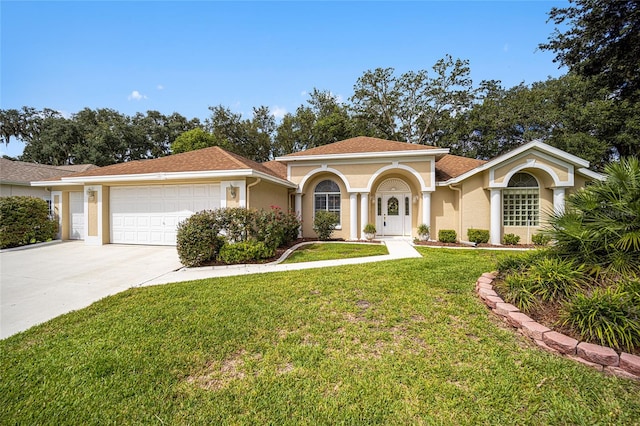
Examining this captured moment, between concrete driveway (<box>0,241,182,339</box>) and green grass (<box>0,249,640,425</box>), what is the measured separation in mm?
849

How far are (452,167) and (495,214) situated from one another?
3.56 metres

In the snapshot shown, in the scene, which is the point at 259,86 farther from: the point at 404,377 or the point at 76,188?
the point at 404,377

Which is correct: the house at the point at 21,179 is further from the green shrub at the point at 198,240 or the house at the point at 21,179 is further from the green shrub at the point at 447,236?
the green shrub at the point at 447,236

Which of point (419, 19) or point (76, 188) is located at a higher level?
point (419, 19)

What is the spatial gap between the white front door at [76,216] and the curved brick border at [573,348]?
17.0 metres

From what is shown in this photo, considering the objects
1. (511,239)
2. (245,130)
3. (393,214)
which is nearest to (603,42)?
(511,239)

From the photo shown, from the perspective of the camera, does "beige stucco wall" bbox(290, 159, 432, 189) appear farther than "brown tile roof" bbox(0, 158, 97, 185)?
No

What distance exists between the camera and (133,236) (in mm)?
11398

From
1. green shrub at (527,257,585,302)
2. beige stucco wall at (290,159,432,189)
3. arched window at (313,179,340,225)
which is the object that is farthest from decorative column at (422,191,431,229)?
green shrub at (527,257,585,302)

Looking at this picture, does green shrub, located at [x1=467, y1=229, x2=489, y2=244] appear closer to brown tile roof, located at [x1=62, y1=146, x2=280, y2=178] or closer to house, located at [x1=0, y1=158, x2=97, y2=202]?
brown tile roof, located at [x1=62, y1=146, x2=280, y2=178]

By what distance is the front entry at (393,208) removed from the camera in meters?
14.0

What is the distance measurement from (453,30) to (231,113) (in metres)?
24.1

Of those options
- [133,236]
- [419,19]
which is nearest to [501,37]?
[419,19]

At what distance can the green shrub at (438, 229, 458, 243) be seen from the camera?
40.3ft
